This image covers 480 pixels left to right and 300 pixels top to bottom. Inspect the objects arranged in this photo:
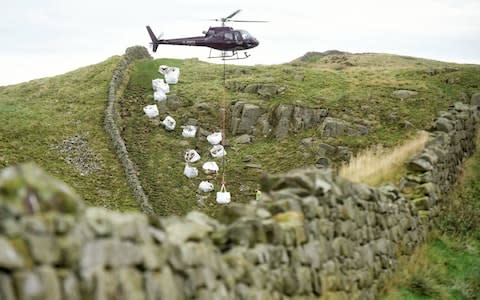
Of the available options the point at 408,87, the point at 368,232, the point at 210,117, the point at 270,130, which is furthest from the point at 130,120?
the point at 368,232

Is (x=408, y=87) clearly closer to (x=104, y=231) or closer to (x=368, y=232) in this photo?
(x=368, y=232)

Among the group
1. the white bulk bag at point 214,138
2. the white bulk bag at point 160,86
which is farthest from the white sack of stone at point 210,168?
the white bulk bag at point 160,86

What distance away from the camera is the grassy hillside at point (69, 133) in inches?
1176

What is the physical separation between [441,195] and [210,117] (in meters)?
24.1

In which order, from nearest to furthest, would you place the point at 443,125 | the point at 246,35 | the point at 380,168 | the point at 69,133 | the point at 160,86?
the point at 380,168, the point at 443,125, the point at 69,133, the point at 246,35, the point at 160,86

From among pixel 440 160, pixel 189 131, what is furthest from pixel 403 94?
pixel 440 160

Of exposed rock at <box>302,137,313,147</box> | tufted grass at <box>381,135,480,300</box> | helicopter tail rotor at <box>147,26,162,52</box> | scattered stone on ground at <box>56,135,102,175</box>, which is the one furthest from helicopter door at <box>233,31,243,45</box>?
tufted grass at <box>381,135,480,300</box>

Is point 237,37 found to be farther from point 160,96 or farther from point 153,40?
point 153,40

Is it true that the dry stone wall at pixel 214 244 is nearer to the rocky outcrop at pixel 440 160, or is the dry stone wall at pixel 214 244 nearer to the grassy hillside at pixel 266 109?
the rocky outcrop at pixel 440 160

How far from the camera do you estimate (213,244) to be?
248 inches

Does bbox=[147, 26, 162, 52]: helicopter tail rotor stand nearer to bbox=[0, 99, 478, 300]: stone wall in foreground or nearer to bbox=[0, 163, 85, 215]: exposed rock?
bbox=[0, 99, 478, 300]: stone wall in foreground

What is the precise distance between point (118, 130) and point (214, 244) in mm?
30257

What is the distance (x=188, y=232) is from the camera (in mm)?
5770

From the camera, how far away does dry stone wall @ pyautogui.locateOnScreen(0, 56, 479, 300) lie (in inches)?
160
